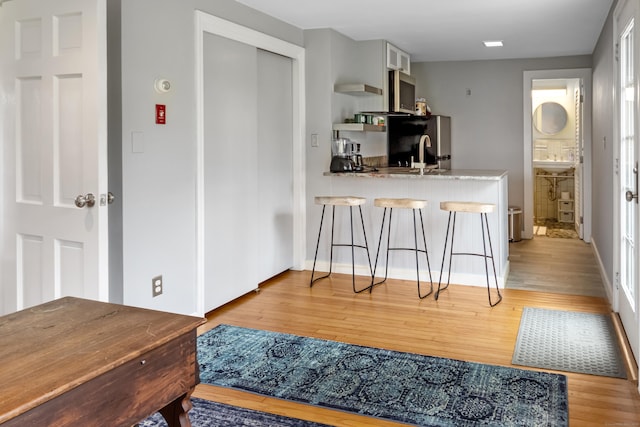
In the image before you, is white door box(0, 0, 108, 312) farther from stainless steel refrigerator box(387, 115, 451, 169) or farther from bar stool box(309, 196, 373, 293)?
stainless steel refrigerator box(387, 115, 451, 169)

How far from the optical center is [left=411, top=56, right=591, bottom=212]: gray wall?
725cm

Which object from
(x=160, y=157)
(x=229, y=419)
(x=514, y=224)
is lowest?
(x=229, y=419)

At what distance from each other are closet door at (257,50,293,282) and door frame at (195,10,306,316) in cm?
6

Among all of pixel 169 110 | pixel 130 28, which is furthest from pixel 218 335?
pixel 130 28

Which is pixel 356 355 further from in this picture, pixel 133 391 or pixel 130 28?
pixel 130 28

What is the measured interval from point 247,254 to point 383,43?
2809mm

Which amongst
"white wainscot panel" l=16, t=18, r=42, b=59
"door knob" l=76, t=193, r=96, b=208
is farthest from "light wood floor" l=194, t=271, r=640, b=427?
"white wainscot panel" l=16, t=18, r=42, b=59

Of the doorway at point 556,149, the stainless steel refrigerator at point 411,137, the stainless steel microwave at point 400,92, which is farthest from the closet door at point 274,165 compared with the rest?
the doorway at point 556,149

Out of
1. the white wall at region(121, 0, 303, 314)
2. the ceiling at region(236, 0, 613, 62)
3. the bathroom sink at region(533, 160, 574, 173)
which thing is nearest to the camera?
the white wall at region(121, 0, 303, 314)

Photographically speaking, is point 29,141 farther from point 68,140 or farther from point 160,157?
point 160,157

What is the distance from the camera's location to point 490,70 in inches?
289

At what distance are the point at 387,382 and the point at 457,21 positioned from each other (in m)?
3.50

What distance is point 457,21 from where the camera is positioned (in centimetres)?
502

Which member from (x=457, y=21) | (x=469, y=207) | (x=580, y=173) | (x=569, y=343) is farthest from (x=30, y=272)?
(x=580, y=173)
